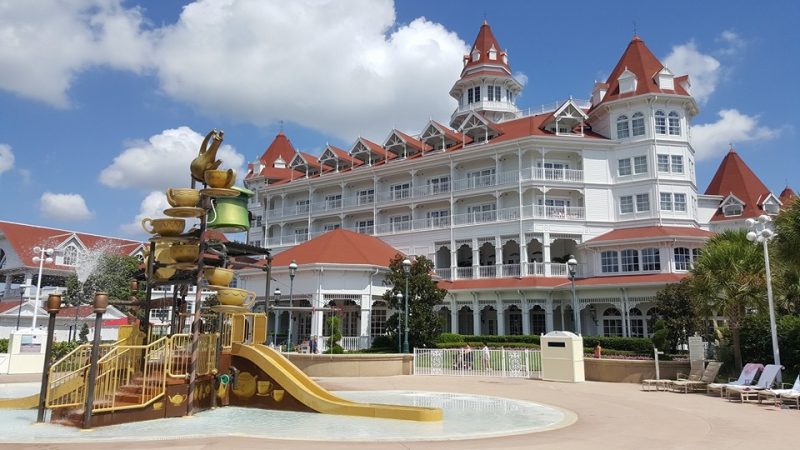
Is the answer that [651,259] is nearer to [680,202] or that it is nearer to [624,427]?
[680,202]

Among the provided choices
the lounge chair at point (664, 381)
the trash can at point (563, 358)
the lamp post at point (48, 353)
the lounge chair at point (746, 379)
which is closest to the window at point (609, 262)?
the trash can at point (563, 358)

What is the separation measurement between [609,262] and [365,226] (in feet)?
65.2

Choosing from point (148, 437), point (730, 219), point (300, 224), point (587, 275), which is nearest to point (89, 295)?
point (300, 224)

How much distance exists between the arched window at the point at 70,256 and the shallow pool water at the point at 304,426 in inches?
1824

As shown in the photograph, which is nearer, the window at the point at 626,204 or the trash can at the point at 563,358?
the trash can at the point at 563,358

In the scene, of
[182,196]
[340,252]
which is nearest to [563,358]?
[182,196]

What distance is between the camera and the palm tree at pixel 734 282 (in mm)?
18922

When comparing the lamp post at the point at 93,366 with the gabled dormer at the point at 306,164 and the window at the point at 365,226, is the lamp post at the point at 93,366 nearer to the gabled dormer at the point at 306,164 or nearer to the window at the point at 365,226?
the window at the point at 365,226

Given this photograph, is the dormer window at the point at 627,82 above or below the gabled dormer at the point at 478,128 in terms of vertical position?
above

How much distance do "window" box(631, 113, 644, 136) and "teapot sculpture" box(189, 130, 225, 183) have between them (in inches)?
1344

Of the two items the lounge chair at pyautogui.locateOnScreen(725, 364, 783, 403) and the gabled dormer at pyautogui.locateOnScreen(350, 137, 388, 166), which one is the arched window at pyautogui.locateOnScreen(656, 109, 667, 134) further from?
the lounge chair at pyautogui.locateOnScreen(725, 364, 783, 403)

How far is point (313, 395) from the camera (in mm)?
12742

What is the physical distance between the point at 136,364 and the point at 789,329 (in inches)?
724

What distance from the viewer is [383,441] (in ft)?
30.3
